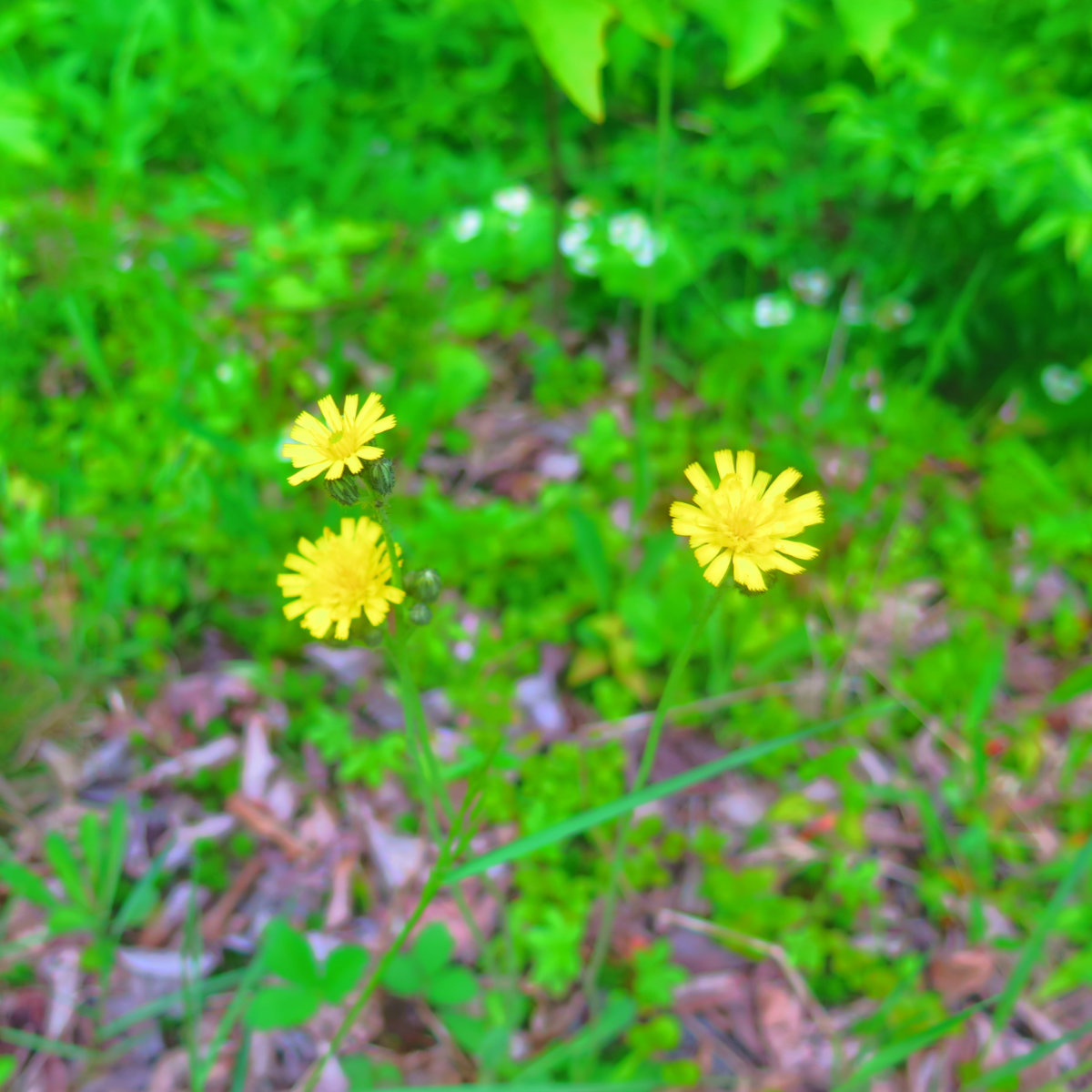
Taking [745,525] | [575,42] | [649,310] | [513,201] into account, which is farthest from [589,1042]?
[513,201]

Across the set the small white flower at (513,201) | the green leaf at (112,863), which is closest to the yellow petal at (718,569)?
the green leaf at (112,863)

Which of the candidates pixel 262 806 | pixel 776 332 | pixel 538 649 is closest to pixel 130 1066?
pixel 262 806

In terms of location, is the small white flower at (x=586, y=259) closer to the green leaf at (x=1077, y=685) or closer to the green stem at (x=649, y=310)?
the green stem at (x=649, y=310)

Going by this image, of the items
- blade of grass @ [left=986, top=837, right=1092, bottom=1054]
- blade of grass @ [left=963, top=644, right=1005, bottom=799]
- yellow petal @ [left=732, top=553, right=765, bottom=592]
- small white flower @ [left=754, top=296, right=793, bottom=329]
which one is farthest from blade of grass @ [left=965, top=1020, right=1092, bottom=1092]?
small white flower @ [left=754, top=296, right=793, bottom=329]

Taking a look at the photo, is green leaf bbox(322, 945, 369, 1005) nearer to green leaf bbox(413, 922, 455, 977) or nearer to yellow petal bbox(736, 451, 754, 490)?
green leaf bbox(413, 922, 455, 977)

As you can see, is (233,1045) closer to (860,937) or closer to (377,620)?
(377,620)

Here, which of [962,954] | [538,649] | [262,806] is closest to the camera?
[962,954]
